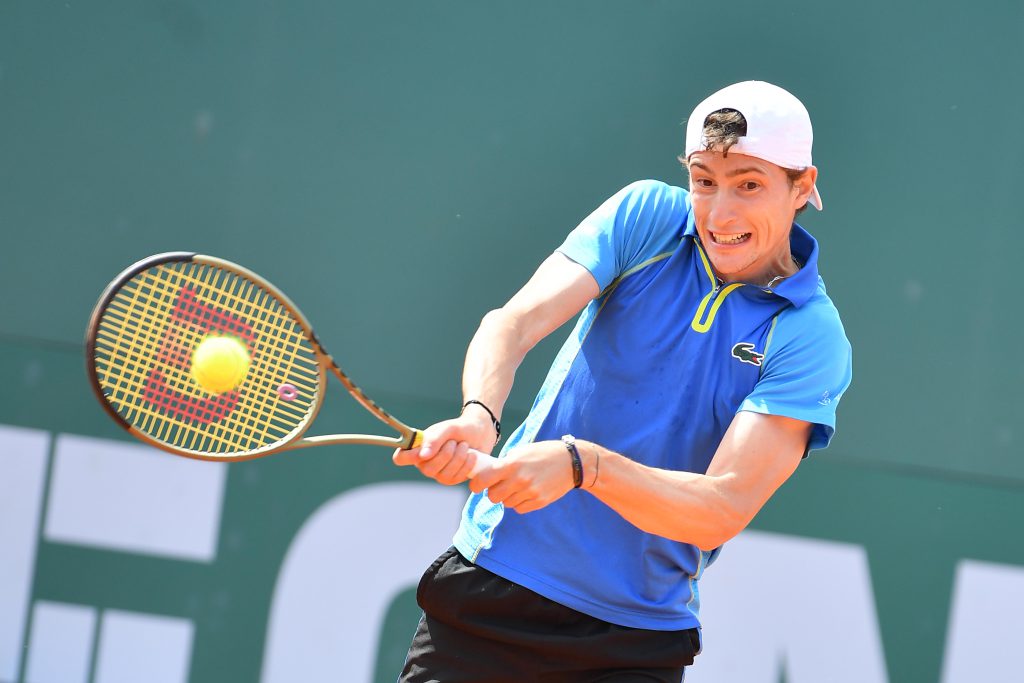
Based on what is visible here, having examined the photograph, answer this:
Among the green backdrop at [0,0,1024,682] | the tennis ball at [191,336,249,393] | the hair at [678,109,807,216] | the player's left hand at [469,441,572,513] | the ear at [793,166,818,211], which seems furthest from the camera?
the green backdrop at [0,0,1024,682]

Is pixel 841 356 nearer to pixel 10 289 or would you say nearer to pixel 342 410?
pixel 342 410

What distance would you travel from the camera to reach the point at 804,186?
2.43m

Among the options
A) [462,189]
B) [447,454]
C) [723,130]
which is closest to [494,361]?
[447,454]

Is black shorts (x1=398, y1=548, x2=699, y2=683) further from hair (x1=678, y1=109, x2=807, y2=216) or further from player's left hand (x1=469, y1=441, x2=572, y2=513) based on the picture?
hair (x1=678, y1=109, x2=807, y2=216)

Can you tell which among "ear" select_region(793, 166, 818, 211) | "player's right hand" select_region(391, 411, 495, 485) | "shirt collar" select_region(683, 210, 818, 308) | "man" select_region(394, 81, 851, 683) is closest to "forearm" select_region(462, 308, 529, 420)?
"man" select_region(394, 81, 851, 683)

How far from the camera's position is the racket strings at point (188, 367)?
2379mm

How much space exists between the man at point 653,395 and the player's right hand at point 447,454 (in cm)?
14

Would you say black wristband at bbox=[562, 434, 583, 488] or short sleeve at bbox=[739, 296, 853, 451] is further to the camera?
short sleeve at bbox=[739, 296, 853, 451]

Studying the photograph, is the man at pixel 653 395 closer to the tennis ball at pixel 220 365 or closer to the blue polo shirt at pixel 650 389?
the blue polo shirt at pixel 650 389

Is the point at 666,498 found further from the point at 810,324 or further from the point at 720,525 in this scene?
the point at 810,324

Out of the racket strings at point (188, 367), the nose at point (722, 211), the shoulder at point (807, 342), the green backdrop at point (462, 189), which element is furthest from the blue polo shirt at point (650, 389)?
the green backdrop at point (462, 189)

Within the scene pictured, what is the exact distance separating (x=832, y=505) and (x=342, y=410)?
1424 millimetres

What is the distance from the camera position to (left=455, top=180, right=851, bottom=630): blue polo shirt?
7.71 feet

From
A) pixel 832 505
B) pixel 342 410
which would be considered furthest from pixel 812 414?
pixel 342 410
